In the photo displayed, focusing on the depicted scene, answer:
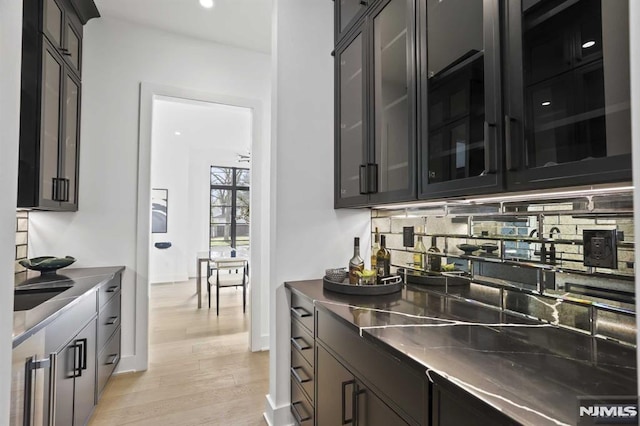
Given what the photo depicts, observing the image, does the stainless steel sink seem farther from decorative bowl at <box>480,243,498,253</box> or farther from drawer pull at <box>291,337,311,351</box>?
decorative bowl at <box>480,243,498,253</box>

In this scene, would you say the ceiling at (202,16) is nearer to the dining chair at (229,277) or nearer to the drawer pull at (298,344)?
the drawer pull at (298,344)

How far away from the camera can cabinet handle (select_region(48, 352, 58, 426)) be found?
4.76 feet

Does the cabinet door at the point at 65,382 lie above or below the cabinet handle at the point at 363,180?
below

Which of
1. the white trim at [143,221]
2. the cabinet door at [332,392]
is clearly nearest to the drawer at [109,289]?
the white trim at [143,221]

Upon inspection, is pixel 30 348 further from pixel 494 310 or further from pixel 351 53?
pixel 351 53

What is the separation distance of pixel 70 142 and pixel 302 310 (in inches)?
90.9

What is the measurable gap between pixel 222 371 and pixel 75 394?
120cm

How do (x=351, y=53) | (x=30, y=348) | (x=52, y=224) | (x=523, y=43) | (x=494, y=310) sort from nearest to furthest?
(x=523, y=43) < (x=30, y=348) < (x=494, y=310) < (x=351, y=53) < (x=52, y=224)

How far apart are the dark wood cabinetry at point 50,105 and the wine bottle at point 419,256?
241cm

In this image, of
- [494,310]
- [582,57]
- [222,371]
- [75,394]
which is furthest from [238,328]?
[582,57]

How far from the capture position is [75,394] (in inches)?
69.6

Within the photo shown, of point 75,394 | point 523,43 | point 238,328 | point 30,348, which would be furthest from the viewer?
point 238,328

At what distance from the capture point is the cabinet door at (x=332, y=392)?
1.30 m

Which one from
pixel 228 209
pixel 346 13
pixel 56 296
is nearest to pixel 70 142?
pixel 56 296
